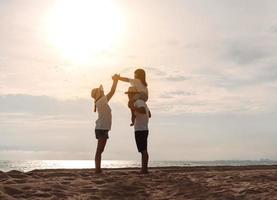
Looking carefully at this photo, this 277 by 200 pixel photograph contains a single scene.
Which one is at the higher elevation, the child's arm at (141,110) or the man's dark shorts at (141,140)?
the child's arm at (141,110)

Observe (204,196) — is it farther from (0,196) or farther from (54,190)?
(0,196)

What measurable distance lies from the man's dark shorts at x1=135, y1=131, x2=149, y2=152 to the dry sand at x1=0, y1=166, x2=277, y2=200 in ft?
3.00

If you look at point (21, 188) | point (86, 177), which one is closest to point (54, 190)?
point (21, 188)

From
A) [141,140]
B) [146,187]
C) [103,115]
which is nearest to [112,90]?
[103,115]

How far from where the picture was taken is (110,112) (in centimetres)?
1283

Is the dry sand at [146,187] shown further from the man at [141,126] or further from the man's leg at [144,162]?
the man at [141,126]

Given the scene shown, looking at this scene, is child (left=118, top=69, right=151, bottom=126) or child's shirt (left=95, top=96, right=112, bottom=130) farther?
child's shirt (left=95, top=96, right=112, bottom=130)

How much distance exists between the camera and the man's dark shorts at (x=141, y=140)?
12.1m

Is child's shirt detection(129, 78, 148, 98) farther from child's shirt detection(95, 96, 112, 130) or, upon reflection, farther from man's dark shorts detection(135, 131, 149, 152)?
man's dark shorts detection(135, 131, 149, 152)

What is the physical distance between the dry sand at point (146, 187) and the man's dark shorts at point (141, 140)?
91 centimetres

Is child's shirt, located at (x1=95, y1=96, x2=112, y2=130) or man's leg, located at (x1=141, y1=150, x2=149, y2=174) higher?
child's shirt, located at (x1=95, y1=96, x2=112, y2=130)

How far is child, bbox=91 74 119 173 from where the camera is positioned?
12547 mm

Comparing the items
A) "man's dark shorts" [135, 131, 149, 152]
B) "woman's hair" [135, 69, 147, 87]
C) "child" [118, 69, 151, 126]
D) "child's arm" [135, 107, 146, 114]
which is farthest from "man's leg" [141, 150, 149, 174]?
"woman's hair" [135, 69, 147, 87]

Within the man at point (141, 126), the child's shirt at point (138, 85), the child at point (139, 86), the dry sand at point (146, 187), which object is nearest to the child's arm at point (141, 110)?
the man at point (141, 126)
